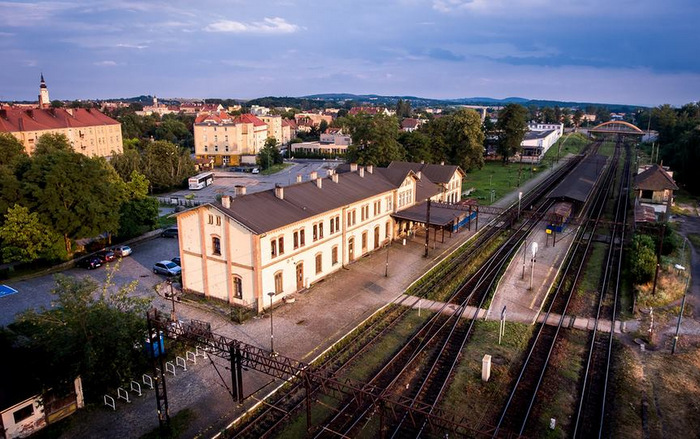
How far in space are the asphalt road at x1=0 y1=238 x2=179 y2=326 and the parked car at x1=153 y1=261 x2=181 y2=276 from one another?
1.47ft

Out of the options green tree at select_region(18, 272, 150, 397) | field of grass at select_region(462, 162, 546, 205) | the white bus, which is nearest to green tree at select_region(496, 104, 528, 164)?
field of grass at select_region(462, 162, 546, 205)

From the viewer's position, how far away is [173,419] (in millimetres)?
18719

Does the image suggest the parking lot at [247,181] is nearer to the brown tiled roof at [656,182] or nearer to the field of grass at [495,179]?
the field of grass at [495,179]

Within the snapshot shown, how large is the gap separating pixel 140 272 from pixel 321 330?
698 inches

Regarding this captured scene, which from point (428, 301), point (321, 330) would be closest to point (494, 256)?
point (428, 301)

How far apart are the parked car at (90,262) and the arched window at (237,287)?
1498cm

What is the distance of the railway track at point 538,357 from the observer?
18.6 m

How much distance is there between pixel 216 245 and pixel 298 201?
271 inches

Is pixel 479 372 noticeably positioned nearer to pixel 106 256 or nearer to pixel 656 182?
pixel 106 256

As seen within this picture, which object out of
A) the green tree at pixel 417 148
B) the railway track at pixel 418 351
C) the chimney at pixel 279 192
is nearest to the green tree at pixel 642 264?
the railway track at pixel 418 351

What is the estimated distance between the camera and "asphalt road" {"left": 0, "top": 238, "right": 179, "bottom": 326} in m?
29.9

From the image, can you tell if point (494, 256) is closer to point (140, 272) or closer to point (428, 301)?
point (428, 301)

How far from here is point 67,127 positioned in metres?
83.8

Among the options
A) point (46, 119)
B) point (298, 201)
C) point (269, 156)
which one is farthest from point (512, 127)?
point (46, 119)
